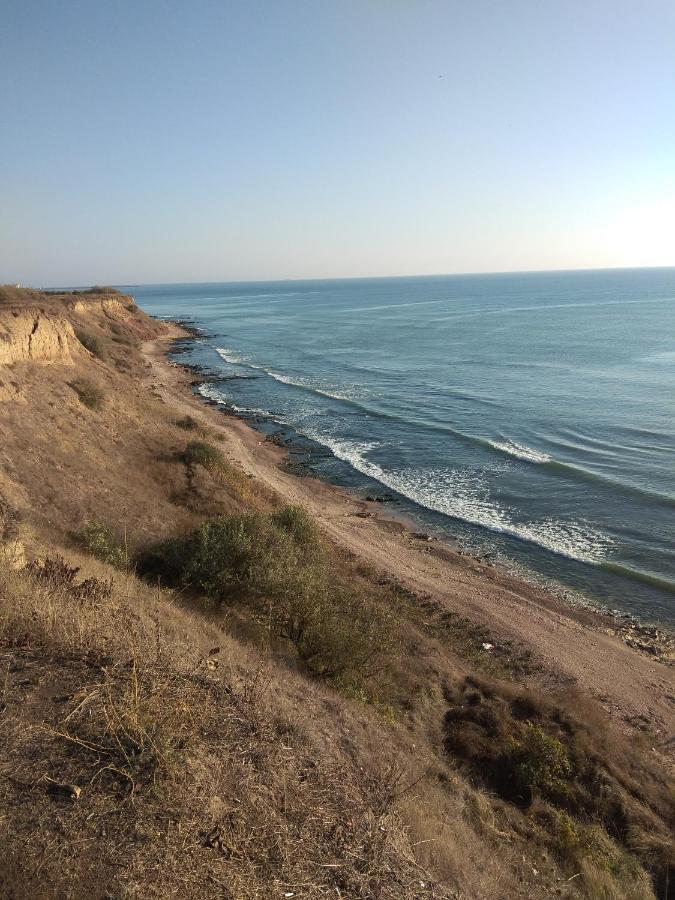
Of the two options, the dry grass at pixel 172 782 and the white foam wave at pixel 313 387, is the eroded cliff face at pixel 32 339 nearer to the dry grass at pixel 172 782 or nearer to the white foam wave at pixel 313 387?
the dry grass at pixel 172 782

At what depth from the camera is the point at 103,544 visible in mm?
13266

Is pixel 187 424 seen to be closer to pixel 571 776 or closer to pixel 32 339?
pixel 32 339

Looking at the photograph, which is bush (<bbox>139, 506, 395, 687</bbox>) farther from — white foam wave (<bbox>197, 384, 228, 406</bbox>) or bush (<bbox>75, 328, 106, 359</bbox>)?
white foam wave (<bbox>197, 384, 228, 406</bbox>)

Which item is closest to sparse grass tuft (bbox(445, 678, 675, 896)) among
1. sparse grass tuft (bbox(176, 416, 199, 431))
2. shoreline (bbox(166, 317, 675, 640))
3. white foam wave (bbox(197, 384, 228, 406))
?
shoreline (bbox(166, 317, 675, 640))

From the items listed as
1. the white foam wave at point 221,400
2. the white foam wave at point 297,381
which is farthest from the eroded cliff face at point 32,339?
the white foam wave at point 297,381

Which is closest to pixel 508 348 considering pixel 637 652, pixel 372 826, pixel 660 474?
pixel 660 474

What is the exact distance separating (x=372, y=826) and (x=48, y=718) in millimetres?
3590

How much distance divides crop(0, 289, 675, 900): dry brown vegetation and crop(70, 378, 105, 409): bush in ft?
28.7

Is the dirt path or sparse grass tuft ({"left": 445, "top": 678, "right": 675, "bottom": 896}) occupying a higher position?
sparse grass tuft ({"left": 445, "top": 678, "right": 675, "bottom": 896})

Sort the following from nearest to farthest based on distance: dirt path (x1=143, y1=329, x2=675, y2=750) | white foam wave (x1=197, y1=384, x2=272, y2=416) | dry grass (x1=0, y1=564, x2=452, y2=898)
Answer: dry grass (x1=0, y1=564, x2=452, y2=898) → dirt path (x1=143, y1=329, x2=675, y2=750) → white foam wave (x1=197, y1=384, x2=272, y2=416)

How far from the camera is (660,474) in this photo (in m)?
28.8

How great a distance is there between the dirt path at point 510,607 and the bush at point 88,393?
25.8ft

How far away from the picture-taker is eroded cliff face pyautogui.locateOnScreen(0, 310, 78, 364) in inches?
973

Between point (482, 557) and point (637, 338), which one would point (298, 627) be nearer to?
point (482, 557)
